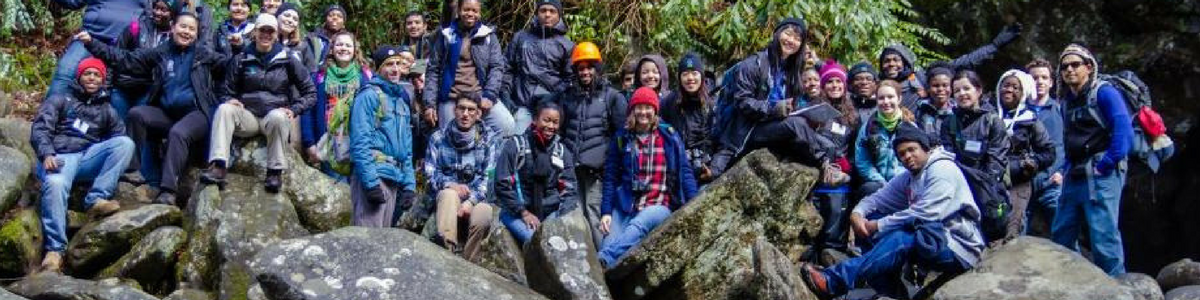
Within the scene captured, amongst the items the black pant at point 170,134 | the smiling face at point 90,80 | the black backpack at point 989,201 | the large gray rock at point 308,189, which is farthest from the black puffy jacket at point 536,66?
the black backpack at point 989,201

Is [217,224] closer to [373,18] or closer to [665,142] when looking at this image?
[665,142]

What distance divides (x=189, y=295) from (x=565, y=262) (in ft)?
9.70

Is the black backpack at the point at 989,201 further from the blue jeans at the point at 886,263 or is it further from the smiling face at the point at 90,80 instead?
the smiling face at the point at 90,80

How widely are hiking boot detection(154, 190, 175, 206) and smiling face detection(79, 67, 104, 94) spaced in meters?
0.94

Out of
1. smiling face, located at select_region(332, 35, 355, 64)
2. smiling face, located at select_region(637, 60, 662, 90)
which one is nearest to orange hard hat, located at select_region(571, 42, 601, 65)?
smiling face, located at select_region(637, 60, 662, 90)

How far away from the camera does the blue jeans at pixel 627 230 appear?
9156 millimetres

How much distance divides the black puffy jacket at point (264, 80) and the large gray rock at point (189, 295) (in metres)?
1.55

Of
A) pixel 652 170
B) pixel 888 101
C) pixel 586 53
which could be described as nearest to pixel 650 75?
pixel 586 53

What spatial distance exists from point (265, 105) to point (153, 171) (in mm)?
1189

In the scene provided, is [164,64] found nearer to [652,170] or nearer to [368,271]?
[368,271]

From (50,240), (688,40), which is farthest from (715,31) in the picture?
(50,240)

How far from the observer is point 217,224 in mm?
10070

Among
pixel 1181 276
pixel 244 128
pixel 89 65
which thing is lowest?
pixel 1181 276

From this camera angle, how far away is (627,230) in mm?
9242
